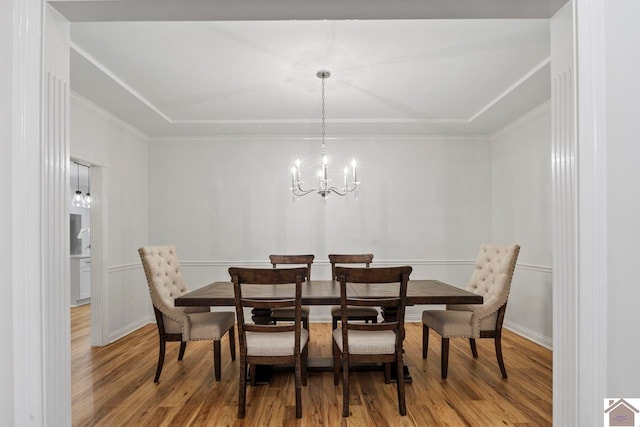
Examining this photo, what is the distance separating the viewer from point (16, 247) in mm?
1313

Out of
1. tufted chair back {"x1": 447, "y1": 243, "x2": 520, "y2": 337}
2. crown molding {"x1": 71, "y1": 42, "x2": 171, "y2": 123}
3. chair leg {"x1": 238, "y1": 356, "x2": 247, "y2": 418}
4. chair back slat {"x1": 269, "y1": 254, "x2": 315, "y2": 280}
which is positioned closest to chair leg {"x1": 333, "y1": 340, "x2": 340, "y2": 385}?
chair leg {"x1": 238, "y1": 356, "x2": 247, "y2": 418}

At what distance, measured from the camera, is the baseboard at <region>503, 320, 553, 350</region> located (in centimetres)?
407

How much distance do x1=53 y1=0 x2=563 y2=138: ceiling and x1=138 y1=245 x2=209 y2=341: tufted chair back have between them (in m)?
1.57

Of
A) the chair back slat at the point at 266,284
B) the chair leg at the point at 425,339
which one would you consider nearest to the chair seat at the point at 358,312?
the chair leg at the point at 425,339

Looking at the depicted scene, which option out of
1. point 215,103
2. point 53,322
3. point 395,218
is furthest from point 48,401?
point 395,218

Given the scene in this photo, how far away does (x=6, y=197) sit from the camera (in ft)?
4.36

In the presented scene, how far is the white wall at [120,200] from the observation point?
4.15m

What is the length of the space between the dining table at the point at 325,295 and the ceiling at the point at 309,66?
1.83 metres

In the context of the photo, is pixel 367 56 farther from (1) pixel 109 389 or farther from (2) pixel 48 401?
(1) pixel 109 389

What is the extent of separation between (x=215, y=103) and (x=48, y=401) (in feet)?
11.2

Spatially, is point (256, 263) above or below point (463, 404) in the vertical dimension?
above

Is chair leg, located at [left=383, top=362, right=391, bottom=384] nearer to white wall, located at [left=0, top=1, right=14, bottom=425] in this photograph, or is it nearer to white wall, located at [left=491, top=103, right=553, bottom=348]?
white wall, located at [left=491, top=103, right=553, bottom=348]

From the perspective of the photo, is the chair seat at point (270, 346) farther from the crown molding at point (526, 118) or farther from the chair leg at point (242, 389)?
Answer: the crown molding at point (526, 118)

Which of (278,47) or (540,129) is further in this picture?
(540,129)
